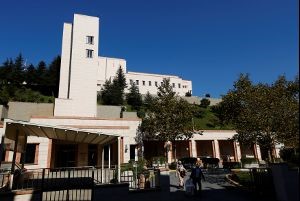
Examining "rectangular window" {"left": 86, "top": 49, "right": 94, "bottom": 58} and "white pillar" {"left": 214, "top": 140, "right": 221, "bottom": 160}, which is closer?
"white pillar" {"left": 214, "top": 140, "right": 221, "bottom": 160}

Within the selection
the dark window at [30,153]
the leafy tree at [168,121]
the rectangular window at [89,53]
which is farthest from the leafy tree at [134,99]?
the dark window at [30,153]

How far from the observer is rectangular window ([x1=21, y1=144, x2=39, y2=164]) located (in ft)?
94.4

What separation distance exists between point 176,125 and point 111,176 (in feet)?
58.3

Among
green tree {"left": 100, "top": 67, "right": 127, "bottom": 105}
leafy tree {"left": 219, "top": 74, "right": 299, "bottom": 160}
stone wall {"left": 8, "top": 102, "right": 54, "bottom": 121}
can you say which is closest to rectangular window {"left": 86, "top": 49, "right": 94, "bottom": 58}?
stone wall {"left": 8, "top": 102, "right": 54, "bottom": 121}

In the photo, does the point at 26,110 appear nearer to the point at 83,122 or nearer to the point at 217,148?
the point at 83,122

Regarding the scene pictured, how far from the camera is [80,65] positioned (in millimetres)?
40906

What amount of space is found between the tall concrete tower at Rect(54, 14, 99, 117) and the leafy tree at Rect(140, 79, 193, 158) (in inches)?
361

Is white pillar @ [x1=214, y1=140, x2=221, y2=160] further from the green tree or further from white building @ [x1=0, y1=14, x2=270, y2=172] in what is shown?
the green tree

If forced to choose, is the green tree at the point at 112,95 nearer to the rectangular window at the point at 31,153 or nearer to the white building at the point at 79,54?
the white building at the point at 79,54

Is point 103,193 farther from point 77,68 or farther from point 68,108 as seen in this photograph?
point 77,68

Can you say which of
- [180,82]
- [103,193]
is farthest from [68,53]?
[180,82]

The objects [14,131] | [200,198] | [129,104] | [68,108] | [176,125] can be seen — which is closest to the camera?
[200,198]

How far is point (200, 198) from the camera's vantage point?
14.2 meters

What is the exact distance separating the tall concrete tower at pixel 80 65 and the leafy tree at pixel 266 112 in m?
21.6
